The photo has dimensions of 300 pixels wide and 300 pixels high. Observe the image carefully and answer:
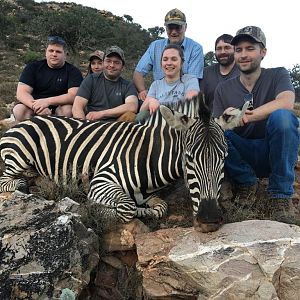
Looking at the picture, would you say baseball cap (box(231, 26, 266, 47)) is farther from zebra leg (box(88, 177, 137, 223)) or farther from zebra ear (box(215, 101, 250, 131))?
zebra leg (box(88, 177, 137, 223))

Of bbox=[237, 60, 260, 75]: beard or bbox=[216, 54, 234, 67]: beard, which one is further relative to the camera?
bbox=[216, 54, 234, 67]: beard

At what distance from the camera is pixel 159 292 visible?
9.41 feet

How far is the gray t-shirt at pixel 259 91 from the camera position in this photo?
4090 mm

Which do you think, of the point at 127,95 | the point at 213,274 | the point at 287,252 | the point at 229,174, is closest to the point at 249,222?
the point at 287,252

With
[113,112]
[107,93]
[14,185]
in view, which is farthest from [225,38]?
[14,185]

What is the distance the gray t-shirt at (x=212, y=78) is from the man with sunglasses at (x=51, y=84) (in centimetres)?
191

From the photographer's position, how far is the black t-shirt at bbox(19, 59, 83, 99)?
574cm

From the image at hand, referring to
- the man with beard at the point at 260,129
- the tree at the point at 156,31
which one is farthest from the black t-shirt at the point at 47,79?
the tree at the point at 156,31

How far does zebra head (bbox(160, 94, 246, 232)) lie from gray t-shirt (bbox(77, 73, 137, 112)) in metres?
2.25

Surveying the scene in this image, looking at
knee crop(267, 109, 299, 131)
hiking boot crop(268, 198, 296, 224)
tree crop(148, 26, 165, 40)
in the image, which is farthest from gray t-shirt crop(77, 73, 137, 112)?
tree crop(148, 26, 165, 40)

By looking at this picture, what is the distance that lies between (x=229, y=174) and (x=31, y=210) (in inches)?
89.1

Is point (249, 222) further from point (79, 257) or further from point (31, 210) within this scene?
point (31, 210)

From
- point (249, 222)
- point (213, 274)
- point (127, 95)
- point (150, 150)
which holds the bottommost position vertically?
point (213, 274)

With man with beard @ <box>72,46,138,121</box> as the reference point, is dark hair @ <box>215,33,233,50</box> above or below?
above
